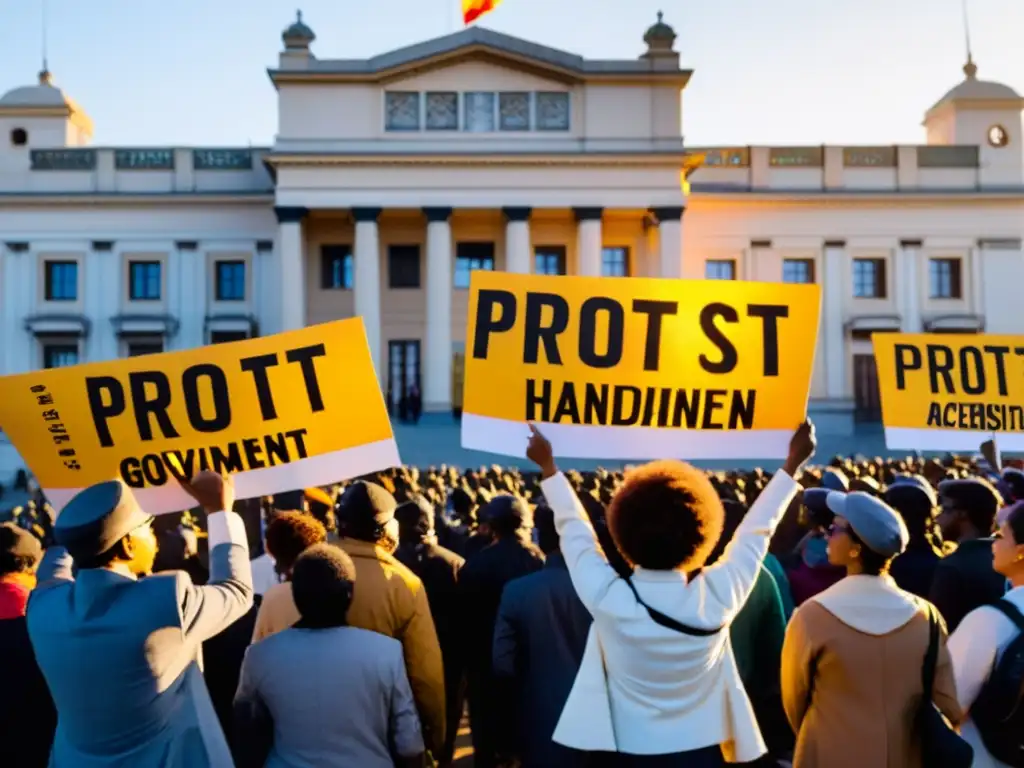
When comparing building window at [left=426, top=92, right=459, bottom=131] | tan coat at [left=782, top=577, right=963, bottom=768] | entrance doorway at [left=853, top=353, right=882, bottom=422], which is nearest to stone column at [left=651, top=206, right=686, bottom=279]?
building window at [left=426, top=92, right=459, bottom=131]

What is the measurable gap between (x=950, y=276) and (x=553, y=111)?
15.9 m

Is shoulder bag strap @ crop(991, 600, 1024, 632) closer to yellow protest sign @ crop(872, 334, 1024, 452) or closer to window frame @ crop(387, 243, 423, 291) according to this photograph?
yellow protest sign @ crop(872, 334, 1024, 452)

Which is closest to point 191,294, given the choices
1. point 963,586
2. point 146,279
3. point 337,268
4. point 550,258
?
point 146,279

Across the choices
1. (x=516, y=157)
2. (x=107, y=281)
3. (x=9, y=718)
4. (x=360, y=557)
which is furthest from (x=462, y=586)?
(x=107, y=281)

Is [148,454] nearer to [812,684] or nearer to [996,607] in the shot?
[812,684]

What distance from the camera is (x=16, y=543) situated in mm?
4293

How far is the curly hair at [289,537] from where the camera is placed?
4.45m

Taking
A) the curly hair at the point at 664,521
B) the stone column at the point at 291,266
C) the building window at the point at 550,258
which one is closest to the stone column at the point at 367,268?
the stone column at the point at 291,266

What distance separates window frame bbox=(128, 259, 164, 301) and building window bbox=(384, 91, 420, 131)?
979 centimetres

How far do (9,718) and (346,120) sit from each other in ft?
105

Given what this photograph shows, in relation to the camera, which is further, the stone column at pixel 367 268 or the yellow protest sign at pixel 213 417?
the stone column at pixel 367 268

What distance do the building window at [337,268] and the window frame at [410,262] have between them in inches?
51.4

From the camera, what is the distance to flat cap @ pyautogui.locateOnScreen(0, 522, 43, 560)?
168 inches

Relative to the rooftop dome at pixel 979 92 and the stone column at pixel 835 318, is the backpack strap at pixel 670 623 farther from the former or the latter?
the rooftop dome at pixel 979 92
